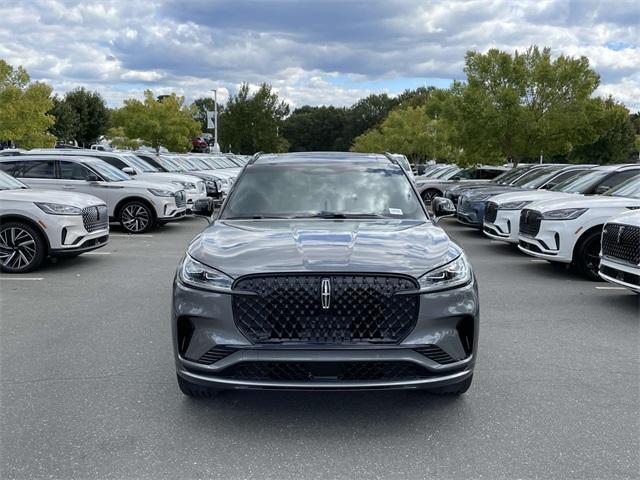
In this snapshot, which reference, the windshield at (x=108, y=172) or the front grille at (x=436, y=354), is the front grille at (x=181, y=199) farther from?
the front grille at (x=436, y=354)

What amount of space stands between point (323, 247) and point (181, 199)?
1216cm

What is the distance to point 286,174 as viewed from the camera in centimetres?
565

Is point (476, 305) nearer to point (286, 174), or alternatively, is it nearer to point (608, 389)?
point (608, 389)

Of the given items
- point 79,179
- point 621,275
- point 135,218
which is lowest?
point 135,218

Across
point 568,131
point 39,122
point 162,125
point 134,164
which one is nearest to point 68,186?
point 134,164

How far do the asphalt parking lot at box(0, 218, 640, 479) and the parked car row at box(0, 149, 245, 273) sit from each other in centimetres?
254

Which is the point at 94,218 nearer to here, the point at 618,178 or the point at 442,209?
the point at 442,209

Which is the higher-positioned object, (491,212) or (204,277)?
(204,277)

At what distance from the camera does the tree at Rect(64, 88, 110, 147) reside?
71.3 metres

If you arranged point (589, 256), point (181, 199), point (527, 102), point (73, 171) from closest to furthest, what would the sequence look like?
1. point (589, 256)
2. point (73, 171)
3. point (181, 199)
4. point (527, 102)

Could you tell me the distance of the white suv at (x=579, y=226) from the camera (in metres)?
9.24

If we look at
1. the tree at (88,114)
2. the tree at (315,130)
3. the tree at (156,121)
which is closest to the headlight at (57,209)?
the tree at (156,121)

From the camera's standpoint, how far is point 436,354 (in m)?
3.82

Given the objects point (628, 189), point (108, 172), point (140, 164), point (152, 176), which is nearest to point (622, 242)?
point (628, 189)
